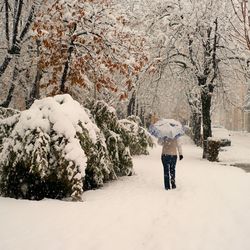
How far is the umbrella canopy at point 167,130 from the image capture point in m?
10.4

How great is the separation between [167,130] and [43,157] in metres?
A: 3.49

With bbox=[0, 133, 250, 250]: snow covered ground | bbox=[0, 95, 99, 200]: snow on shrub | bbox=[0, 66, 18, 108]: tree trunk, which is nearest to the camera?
bbox=[0, 133, 250, 250]: snow covered ground

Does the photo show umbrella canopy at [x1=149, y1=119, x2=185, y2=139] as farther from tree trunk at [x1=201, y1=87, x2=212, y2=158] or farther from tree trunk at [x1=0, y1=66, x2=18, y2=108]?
tree trunk at [x1=201, y1=87, x2=212, y2=158]

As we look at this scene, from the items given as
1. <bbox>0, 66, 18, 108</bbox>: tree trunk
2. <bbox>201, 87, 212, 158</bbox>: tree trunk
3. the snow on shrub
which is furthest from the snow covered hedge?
<bbox>201, 87, 212, 158</bbox>: tree trunk

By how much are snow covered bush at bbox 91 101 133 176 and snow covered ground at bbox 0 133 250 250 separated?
1.79 meters

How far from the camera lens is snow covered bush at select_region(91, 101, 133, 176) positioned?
11492 millimetres

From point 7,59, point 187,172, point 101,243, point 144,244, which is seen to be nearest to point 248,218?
point 144,244

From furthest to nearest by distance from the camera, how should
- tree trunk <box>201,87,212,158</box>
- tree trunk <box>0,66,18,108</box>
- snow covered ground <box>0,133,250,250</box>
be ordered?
1. tree trunk <box>201,87,212,158</box>
2. tree trunk <box>0,66,18,108</box>
3. snow covered ground <box>0,133,250,250</box>

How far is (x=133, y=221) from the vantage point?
6848 mm

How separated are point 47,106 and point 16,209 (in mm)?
2692

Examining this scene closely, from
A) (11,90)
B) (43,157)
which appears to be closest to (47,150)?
(43,157)

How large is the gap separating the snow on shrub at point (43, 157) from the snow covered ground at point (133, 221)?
68 cm

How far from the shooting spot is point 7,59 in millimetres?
12883

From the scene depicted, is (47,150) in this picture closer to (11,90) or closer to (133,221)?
(133,221)
